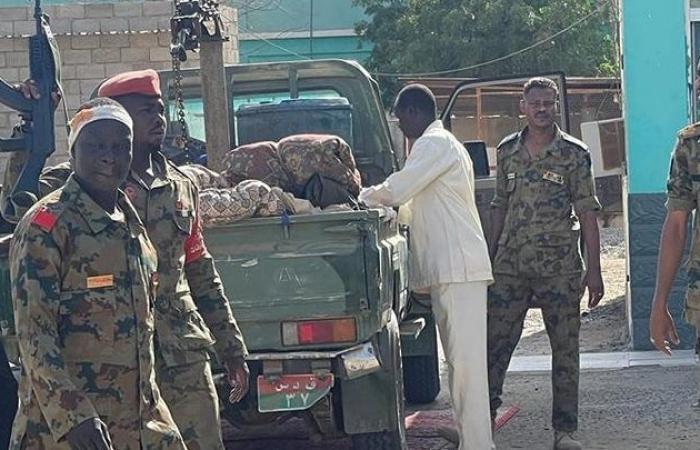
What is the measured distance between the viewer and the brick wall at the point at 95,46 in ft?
50.4

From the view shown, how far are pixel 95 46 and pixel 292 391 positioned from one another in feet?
35.3

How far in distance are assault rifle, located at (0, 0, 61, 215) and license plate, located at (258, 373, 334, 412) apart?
183 centimetres

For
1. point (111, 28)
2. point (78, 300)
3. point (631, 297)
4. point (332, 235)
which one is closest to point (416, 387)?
point (631, 297)

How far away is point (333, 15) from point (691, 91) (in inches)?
936

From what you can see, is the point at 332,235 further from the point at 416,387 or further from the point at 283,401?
the point at 416,387

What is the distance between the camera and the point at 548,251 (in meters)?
6.75

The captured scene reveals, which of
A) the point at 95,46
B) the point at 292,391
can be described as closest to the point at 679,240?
the point at 292,391

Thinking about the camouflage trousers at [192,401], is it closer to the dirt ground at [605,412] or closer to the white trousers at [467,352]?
the white trousers at [467,352]

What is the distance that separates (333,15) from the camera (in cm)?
3272

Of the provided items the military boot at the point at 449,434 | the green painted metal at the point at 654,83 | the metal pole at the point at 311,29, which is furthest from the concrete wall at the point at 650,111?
the metal pole at the point at 311,29

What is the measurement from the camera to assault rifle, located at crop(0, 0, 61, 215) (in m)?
6.94

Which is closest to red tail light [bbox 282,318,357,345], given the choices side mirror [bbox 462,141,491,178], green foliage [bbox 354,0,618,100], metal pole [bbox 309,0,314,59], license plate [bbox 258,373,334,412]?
license plate [bbox 258,373,334,412]

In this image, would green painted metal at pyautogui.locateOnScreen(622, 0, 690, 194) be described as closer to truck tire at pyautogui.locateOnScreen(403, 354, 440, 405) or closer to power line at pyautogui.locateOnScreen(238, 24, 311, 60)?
truck tire at pyautogui.locateOnScreen(403, 354, 440, 405)

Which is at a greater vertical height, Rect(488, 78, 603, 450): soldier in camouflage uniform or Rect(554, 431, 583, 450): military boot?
Rect(488, 78, 603, 450): soldier in camouflage uniform
